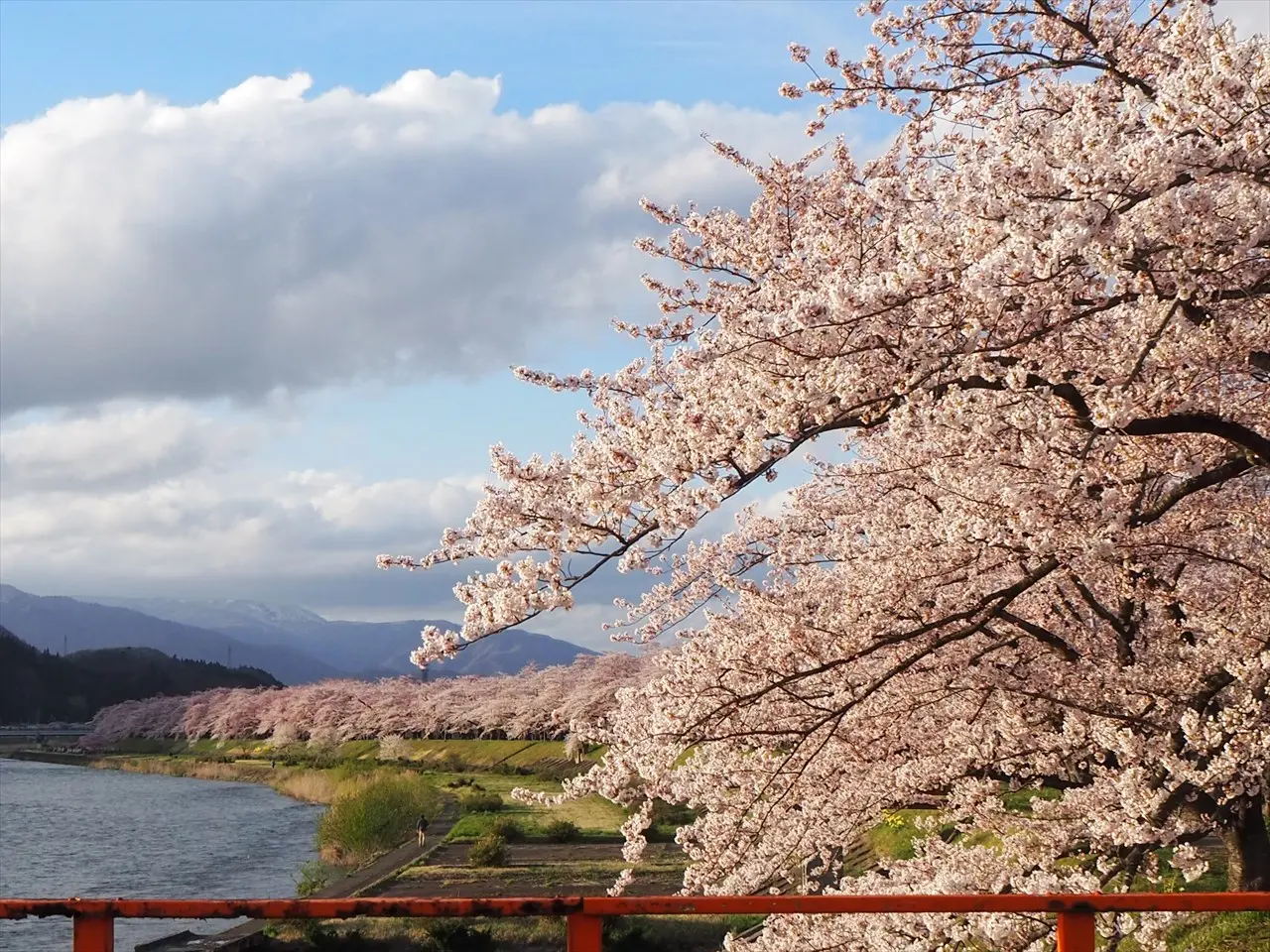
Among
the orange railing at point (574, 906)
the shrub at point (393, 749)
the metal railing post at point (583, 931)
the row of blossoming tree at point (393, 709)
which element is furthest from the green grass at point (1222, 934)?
the shrub at point (393, 749)

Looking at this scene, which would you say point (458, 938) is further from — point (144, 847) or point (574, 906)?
point (144, 847)

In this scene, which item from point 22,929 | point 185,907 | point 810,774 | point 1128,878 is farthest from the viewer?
point 22,929

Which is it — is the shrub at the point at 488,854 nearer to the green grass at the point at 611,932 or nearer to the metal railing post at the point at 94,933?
the green grass at the point at 611,932

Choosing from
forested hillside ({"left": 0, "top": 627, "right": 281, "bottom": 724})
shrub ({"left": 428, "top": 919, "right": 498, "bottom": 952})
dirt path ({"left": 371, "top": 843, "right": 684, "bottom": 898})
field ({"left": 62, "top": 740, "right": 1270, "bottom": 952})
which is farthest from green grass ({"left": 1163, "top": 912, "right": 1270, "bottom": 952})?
forested hillside ({"left": 0, "top": 627, "right": 281, "bottom": 724})

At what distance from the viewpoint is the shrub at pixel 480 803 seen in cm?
3956

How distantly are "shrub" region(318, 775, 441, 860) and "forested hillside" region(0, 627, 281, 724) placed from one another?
8924 cm

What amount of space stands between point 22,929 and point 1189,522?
26827 mm

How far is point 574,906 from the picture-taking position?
3.47m

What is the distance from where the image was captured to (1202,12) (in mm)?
5508

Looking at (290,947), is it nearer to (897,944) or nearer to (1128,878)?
(897,944)

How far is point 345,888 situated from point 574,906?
84.0 ft

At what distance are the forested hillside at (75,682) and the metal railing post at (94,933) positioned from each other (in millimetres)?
125324

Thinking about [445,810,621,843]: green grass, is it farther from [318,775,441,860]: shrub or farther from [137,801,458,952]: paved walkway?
[318,775,441,860]: shrub

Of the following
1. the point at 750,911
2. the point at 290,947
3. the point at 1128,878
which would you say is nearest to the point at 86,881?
the point at 290,947
